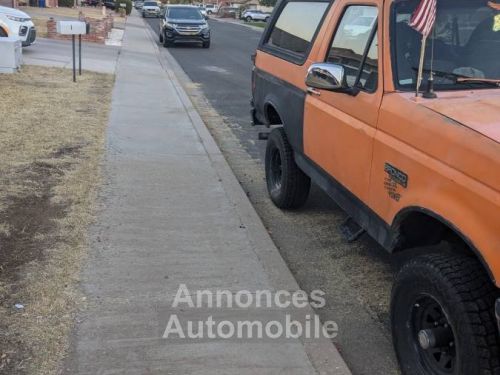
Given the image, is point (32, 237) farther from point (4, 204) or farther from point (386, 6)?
point (386, 6)

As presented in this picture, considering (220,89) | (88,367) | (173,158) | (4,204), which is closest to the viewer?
(88,367)

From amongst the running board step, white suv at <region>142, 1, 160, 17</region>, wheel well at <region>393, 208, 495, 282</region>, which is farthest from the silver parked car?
wheel well at <region>393, 208, 495, 282</region>

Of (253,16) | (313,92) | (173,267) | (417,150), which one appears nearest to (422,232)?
(417,150)

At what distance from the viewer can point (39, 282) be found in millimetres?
3945

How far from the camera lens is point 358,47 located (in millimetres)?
4066

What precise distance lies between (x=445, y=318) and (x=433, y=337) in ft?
0.33

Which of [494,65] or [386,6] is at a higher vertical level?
[386,6]

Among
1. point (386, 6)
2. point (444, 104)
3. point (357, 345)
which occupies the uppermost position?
point (386, 6)

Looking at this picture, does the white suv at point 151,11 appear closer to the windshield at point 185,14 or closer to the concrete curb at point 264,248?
the windshield at point 185,14

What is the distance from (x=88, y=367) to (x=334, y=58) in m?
2.78

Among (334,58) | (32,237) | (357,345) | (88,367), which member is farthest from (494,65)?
(32,237)

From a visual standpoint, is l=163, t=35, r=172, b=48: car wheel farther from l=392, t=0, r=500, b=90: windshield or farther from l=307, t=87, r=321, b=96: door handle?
l=392, t=0, r=500, b=90: windshield

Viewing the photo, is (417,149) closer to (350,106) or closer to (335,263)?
(350,106)

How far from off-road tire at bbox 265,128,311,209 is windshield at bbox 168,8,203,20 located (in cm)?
2031
